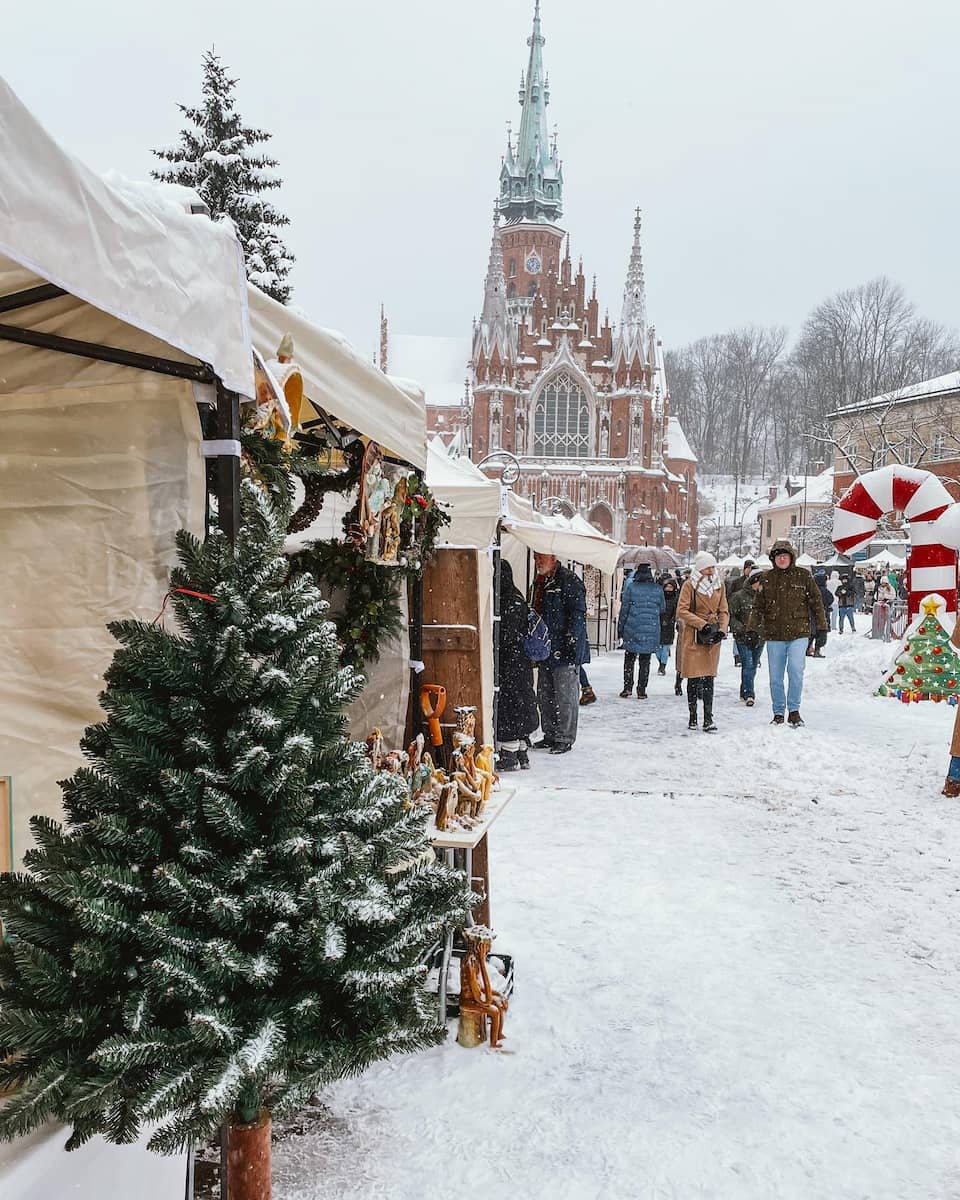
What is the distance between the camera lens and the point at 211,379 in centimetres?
251

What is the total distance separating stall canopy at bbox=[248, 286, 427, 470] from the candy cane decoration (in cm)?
874

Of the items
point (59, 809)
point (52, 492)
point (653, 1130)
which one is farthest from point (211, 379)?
point (653, 1130)

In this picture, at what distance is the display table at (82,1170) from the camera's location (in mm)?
1637

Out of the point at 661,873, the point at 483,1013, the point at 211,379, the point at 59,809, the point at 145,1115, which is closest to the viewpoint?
the point at 145,1115

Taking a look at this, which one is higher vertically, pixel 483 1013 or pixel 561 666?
pixel 561 666

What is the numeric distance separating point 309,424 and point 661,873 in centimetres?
338

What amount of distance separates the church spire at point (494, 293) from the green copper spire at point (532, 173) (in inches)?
376

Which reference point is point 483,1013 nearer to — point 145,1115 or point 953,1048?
point 953,1048

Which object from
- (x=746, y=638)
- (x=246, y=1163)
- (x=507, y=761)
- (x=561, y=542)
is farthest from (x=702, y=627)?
(x=246, y=1163)

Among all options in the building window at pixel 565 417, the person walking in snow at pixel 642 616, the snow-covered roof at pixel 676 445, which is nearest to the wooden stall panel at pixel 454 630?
the person walking in snow at pixel 642 616

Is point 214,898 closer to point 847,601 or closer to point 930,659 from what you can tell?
point 930,659

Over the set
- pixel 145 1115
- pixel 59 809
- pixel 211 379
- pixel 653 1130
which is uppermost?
pixel 211 379

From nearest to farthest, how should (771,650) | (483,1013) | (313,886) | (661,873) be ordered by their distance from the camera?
(313,886)
(483,1013)
(661,873)
(771,650)

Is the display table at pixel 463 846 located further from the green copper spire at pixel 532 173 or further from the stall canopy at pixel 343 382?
the green copper spire at pixel 532 173
